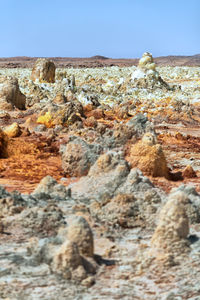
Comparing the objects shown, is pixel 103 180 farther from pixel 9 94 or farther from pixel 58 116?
pixel 9 94

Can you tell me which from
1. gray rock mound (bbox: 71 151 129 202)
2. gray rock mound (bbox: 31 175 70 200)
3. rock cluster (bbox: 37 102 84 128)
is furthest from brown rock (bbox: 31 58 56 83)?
gray rock mound (bbox: 31 175 70 200)

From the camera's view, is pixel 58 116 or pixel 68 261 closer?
pixel 68 261

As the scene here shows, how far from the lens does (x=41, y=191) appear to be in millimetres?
7102

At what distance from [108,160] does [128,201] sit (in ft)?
5.06

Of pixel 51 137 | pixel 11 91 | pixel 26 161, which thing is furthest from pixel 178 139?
pixel 11 91

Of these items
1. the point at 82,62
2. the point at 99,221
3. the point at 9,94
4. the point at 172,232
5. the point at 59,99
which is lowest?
the point at 99,221

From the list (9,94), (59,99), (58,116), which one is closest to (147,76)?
(59,99)

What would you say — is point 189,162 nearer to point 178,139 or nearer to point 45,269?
point 178,139

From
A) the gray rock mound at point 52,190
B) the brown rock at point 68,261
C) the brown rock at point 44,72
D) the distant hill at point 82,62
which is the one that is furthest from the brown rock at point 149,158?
the distant hill at point 82,62

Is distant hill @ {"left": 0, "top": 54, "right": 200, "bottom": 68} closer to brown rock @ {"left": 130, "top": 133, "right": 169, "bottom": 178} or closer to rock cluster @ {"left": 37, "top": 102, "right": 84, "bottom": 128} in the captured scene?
rock cluster @ {"left": 37, "top": 102, "right": 84, "bottom": 128}

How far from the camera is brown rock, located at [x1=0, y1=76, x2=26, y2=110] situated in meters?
19.0

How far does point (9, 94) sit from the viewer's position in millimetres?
19156

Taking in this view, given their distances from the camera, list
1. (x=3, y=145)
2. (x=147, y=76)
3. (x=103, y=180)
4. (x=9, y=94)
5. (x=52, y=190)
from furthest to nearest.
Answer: (x=147, y=76)
(x=9, y=94)
(x=3, y=145)
(x=103, y=180)
(x=52, y=190)

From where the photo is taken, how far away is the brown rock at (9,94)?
18984mm
